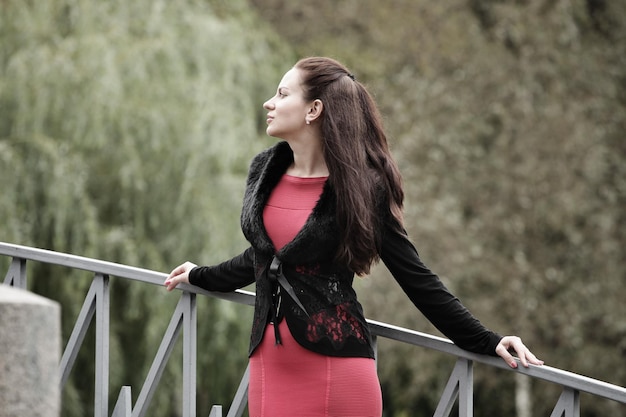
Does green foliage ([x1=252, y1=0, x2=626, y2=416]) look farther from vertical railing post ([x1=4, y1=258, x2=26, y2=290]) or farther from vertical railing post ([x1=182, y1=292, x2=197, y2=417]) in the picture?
vertical railing post ([x1=182, y1=292, x2=197, y2=417])

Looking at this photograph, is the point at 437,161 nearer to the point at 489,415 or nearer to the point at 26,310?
the point at 489,415

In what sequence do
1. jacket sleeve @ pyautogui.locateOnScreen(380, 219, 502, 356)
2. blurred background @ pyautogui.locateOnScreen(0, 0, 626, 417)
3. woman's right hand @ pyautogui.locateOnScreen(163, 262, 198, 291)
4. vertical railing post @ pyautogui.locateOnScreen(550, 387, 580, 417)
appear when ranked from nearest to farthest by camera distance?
vertical railing post @ pyautogui.locateOnScreen(550, 387, 580, 417)
jacket sleeve @ pyautogui.locateOnScreen(380, 219, 502, 356)
woman's right hand @ pyautogui.locateOnScreen(163, 262, 198, 291)
blurred background @ pyautogui.locateOnScreen(0, 0, 626, 417)

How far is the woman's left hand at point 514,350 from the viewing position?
9.00ft

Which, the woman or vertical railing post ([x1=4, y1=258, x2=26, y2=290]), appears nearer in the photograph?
the woman

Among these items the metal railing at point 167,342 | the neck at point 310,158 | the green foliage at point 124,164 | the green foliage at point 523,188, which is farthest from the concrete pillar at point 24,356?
the green foliage at point 523,188

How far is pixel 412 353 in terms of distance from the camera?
12508 millimetres

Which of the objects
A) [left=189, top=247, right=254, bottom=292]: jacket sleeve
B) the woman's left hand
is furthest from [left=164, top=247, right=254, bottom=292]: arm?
the woman's left hand

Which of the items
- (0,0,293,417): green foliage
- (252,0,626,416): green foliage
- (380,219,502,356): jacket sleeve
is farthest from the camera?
(252,0,626,416): green foliage

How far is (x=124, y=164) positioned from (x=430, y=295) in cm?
614

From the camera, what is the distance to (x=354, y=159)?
9.27 feet

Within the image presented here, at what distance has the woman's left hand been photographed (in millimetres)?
2744

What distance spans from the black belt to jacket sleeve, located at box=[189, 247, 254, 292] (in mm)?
238

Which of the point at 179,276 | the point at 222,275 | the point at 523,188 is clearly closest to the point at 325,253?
the point at 222,275

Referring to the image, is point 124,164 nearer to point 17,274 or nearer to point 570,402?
point 17,274
